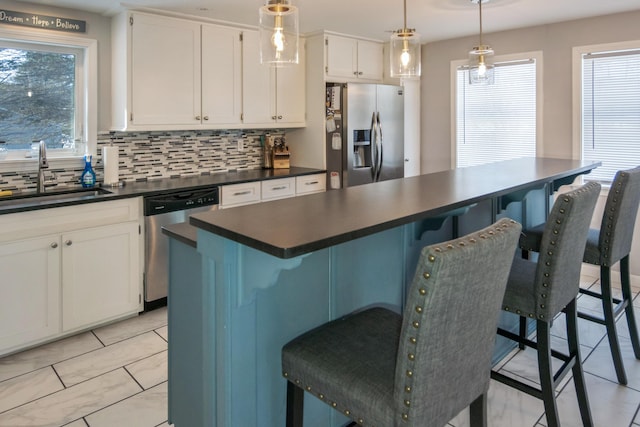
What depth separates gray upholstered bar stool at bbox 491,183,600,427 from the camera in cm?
178

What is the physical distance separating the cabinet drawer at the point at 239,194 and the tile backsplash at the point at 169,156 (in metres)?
0.60

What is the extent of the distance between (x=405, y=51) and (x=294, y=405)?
6.12ft

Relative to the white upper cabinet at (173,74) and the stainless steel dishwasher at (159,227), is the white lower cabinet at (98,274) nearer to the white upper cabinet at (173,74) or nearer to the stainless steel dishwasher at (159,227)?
the stainless steel dishwasher at (159,227)

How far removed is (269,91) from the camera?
441cm

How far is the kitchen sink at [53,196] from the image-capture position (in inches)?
122

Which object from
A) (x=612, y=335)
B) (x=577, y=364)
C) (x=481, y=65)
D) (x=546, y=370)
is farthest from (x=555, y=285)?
(x=481, y=65)

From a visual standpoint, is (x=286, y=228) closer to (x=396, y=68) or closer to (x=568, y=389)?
(x=396, y=68)

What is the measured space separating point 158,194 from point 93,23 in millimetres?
1397

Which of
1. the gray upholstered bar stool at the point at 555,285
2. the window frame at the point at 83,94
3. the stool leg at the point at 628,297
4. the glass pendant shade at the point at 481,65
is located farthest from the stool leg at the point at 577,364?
the window frame at the point at 83,94

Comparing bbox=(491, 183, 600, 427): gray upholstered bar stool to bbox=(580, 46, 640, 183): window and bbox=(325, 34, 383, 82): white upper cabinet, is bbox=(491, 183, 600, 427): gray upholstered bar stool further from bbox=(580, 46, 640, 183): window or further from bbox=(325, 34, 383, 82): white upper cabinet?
bbox=(325, 34, 383, 82): white upper cabinet

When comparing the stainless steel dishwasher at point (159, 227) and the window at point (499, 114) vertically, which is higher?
the window at point (499, 114)

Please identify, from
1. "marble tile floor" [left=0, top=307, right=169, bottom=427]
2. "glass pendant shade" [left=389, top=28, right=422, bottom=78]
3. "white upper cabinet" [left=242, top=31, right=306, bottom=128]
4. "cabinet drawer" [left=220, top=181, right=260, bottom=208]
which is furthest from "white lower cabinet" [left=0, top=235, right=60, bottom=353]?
"glass pendant shade" [left=389, top=28, right=422, bottom=78]

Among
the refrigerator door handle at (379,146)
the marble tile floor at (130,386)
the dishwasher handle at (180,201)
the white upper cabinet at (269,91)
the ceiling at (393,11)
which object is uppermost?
the ceiling at (393,11)

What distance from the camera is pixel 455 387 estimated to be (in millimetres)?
1286
